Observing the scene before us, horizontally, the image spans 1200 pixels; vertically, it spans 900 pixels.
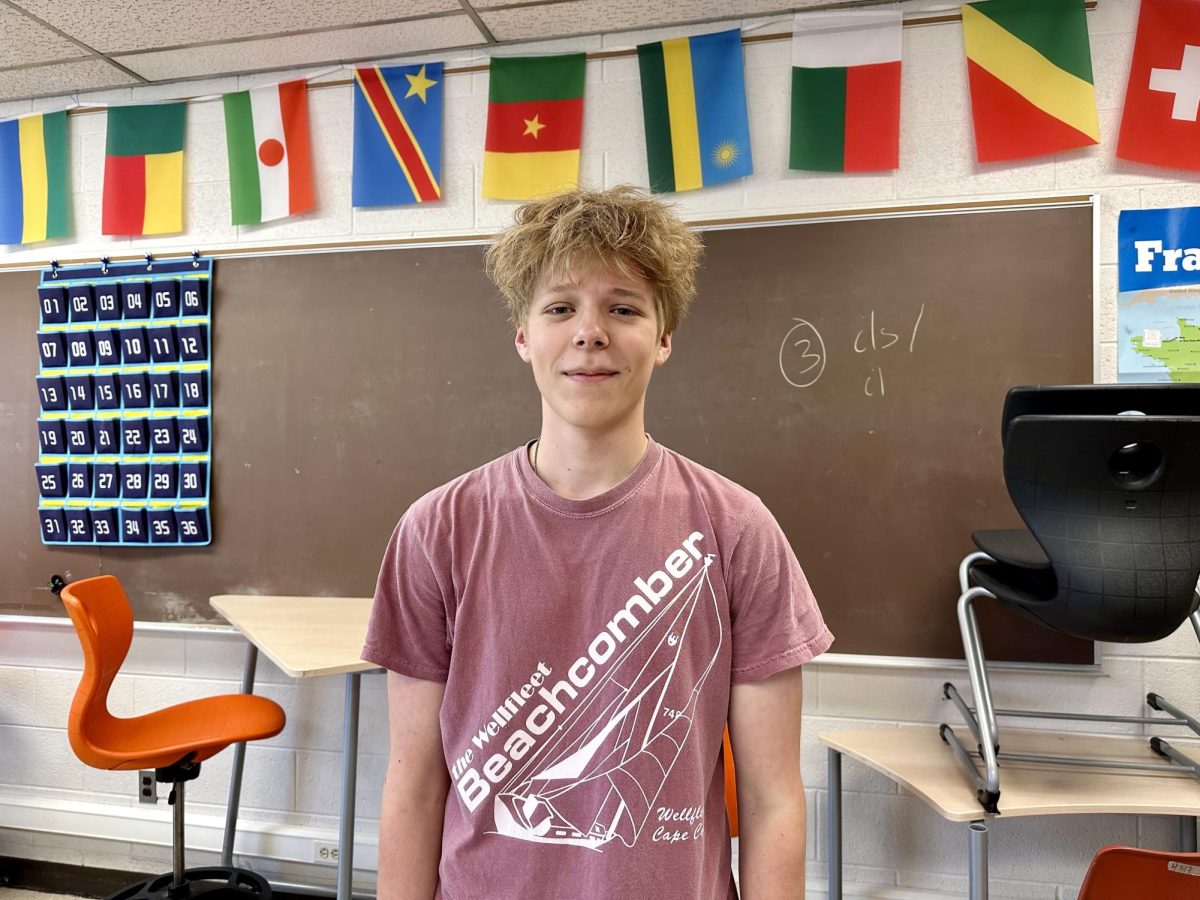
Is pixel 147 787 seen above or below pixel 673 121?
below

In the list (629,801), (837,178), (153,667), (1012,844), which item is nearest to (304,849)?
(153,667)

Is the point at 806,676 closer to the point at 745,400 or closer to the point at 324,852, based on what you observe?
the point at 745,400

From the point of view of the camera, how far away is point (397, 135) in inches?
88.7

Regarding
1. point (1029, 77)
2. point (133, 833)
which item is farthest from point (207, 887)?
point (1029, 77)

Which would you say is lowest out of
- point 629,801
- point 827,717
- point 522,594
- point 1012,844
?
Answer: point 1012,844

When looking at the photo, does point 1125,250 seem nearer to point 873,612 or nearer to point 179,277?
point 873,612

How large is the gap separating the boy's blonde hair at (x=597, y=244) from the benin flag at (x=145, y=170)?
2011mm

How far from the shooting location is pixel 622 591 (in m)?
0.91

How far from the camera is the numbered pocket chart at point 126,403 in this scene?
2.38 m

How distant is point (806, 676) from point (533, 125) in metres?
1.82

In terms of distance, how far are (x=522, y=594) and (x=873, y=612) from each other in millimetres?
1419

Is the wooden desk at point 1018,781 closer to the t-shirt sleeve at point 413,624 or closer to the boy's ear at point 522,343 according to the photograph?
the t-shirt sleeve at point 413,624

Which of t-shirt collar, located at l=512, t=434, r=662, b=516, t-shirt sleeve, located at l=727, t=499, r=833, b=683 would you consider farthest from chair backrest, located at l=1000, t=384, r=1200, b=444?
t-shirt collar, located at l=512, t=434, r=662, b=516

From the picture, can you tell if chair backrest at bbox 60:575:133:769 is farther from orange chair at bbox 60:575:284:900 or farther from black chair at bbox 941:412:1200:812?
black chair at bbox 941:412:1200:812
